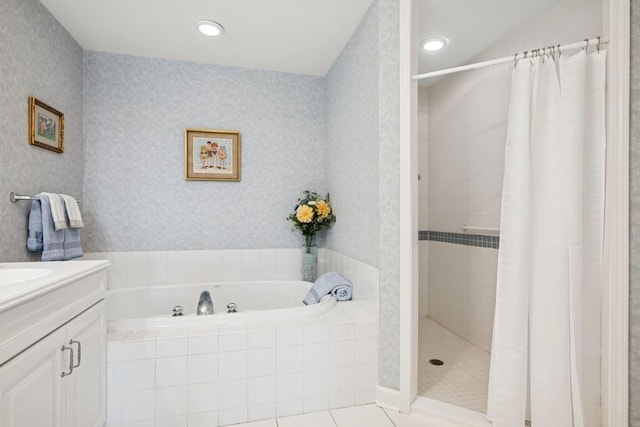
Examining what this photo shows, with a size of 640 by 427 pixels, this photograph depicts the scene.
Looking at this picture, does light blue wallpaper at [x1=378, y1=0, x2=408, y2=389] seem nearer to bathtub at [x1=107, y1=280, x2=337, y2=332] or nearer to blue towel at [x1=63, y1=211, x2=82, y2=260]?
bathtub at [x1=107, y1=280, x2=337, y2=332]

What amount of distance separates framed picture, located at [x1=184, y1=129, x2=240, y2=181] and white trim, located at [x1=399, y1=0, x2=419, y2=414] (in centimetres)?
157

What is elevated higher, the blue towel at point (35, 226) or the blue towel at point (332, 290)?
the blue towel at point (35, 226)

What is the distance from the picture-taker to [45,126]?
6.66 ft

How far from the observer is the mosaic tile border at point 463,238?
94.2 inches

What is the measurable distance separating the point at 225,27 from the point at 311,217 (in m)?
1.48

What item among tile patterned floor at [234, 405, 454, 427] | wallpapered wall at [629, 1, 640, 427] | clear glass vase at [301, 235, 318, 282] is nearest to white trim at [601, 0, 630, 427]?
wallpapered wall at [629, 1, 640, 427]

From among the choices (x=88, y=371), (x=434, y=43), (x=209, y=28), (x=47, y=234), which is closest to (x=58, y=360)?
(x=88, y=371)

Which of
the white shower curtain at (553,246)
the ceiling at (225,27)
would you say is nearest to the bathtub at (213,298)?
the white shower curtain at (553,246)

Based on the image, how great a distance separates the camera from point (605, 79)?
1.40 meters

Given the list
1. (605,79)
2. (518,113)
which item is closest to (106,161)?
(518,113)

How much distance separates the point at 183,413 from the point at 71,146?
6.63 feet

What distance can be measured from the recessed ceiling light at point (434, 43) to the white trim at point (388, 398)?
231 centimetres

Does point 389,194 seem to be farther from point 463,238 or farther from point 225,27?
point 225,27

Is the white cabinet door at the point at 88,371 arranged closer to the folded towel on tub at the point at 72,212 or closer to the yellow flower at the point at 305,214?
the folded towel on tub at the point at 72,212
